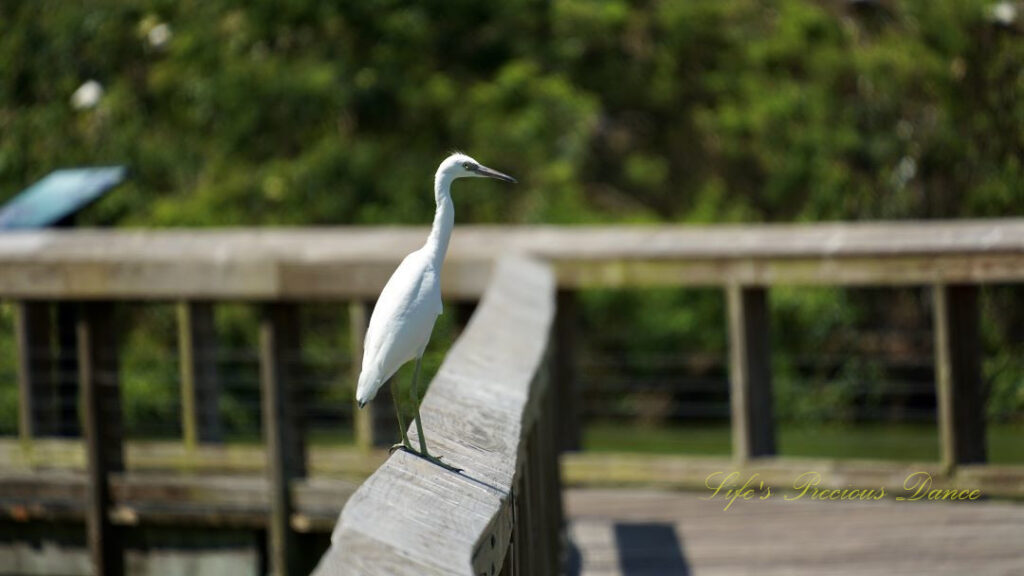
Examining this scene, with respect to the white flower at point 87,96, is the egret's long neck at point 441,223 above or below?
below

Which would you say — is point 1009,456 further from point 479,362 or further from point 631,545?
point 479,362

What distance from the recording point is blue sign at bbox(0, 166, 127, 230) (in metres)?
6.46

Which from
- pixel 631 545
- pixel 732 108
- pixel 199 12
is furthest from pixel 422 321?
pixel 199 12

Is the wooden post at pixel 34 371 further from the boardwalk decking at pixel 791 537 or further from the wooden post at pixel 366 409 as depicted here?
the boardwalk decking at pixel 791 537

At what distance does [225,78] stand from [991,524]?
8.01 meters

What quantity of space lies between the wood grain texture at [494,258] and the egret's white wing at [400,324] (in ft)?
7.91

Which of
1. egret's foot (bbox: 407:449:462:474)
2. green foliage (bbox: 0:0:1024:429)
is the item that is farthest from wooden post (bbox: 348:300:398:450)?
green foliage (bbox: 0:0:1024:429)

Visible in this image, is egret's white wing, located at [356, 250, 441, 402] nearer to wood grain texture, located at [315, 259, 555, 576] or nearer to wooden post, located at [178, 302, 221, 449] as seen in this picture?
wood grain texture, located at [315, 259, 555, 576]

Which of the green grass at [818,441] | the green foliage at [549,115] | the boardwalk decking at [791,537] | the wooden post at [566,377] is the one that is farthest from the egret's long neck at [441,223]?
the green foliage at [549,115]

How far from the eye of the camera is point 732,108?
1115cm

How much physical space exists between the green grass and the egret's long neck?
Answer: 6.38m

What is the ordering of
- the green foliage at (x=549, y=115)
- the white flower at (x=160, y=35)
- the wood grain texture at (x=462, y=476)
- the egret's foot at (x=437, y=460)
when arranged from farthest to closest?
the white flower at (x=160, y=35) → the green foliage at (x=549, y=115) → the egret's foot at (x=437, y=460) → the wood grain texture at (x=462, y=476)

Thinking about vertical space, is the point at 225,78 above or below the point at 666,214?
above

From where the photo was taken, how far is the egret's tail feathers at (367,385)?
2.51 metres
